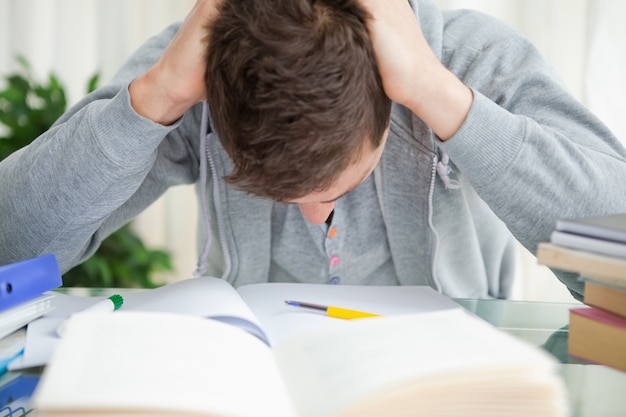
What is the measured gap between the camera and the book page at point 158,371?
0.39 metres

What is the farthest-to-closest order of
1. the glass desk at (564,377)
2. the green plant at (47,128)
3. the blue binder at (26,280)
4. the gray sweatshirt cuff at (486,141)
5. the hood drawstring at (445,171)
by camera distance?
the green plant at (47,128)
the hood drawstring at (445,171)
the gray sweatshirt cuff at (486,141)
the blue binder at (26,280)
the glass desk at (564,377)

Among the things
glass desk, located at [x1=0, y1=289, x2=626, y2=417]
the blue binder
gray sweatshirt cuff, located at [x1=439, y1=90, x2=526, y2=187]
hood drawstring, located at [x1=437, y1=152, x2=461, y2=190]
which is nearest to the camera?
glass desk, located at [x1=0, y1=289, x2=626, y2=417]

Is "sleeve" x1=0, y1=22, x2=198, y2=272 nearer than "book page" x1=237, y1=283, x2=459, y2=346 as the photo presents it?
No

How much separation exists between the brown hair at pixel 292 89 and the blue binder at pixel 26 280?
0.24m

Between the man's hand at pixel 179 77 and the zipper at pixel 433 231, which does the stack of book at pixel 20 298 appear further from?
the zipper at pixel 433 231

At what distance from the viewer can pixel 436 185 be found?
1011 mm

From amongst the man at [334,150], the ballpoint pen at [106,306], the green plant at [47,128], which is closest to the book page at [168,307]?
the ballpoint pen at [106,306]

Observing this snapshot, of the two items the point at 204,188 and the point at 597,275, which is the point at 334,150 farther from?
the point at 204,188

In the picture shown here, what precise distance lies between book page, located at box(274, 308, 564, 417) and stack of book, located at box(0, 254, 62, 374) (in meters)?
0.30

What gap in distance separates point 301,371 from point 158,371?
106mm

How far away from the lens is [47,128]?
2.20 m

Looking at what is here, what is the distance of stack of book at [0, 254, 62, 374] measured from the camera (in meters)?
0.66

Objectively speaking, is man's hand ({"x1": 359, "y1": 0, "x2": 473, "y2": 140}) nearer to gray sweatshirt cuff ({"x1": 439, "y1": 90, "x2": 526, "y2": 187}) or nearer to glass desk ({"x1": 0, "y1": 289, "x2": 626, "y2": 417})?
gray sweatshirt cuff ({"x1": 439, "y1": 90, "x2": 526, "y2": 187})

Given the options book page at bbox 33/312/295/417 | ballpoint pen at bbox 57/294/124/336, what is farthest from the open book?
ballpoint pen at bbox 57/294/124/336
